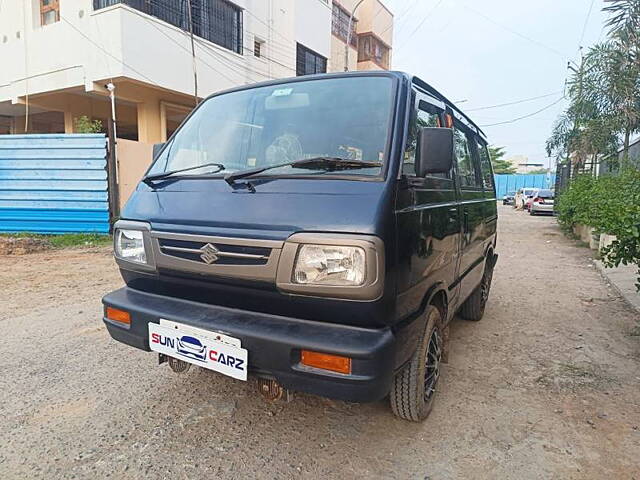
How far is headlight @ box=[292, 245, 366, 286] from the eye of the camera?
1.79 metres

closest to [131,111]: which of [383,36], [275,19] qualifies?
[275,19]

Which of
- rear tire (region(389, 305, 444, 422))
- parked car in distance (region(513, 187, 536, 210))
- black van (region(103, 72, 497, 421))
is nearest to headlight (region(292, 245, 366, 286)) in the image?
black van (region(103, 72, 497, 421))

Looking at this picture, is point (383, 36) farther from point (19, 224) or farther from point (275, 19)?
point (19, 224)

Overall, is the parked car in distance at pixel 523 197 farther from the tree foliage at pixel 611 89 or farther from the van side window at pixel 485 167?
the van side window at pixel 485 167

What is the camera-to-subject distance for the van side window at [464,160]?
3234 millimetres

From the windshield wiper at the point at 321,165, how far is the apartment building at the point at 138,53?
9944 mm

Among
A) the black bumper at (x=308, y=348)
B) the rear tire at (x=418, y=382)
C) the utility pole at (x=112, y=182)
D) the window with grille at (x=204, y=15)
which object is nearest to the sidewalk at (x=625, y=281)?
the rear tire at (x=418, y=382)

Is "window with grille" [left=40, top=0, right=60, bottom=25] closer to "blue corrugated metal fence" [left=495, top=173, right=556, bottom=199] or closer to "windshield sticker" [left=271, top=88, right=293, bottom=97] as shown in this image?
"windshield sticker" [left=271, top=88, right=293, bottom=97]

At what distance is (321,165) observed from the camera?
2.12 meters

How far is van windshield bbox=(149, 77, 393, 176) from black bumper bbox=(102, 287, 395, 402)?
2.41 ft

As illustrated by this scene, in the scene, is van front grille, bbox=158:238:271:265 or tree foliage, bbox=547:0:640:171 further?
tree foliage, bbox=547:0:640:171

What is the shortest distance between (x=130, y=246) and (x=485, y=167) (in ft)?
11.9

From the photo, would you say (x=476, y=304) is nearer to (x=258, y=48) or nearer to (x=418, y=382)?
(x=418, y=382)

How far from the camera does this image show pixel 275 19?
16.3 meters
